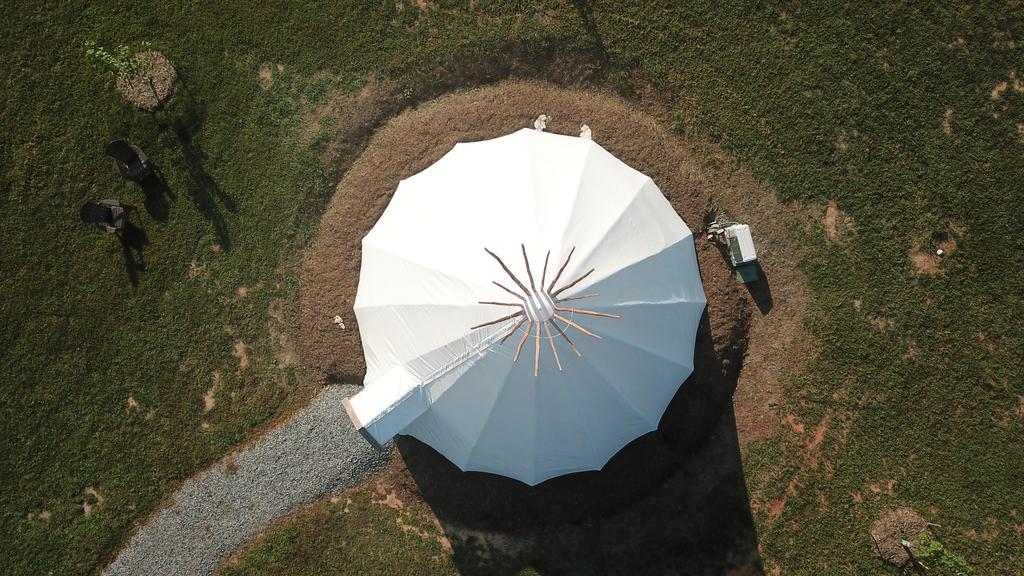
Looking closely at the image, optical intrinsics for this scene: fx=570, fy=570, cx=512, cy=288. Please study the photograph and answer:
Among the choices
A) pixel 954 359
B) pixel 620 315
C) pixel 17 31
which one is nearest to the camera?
pixel 620 315

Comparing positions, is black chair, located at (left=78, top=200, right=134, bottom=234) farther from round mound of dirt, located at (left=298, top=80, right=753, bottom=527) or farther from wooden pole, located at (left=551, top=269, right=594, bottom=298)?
wooden pole, located at (left=551, top=269, right=594, bottom=298)

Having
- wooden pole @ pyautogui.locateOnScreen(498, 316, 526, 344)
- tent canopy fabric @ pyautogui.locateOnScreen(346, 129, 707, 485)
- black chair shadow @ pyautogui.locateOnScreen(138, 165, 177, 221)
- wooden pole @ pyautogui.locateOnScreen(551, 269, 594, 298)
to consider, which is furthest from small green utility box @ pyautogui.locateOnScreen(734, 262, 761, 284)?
black chair shadow @ pyautogui.locateOnScreen(138, 165, 177, 221)

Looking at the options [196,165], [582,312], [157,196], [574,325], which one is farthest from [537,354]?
[157,196]

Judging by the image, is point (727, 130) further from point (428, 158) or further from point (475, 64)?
point (428, 158)

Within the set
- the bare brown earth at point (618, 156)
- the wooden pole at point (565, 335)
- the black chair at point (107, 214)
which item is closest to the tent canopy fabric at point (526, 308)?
the wooden pole at point (565, 335)

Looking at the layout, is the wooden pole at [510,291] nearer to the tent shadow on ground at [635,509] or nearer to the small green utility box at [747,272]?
the tent shadow on ground at [635,509]

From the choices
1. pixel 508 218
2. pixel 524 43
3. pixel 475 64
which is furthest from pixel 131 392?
pixel 524 43
